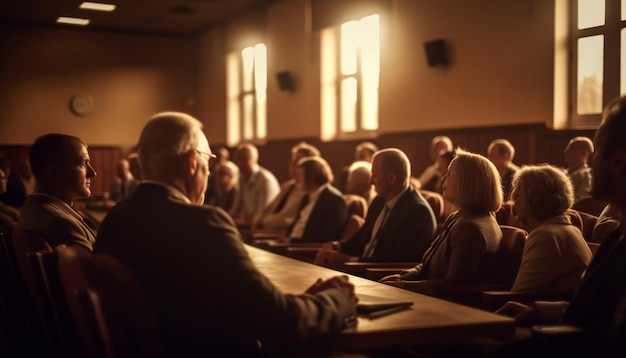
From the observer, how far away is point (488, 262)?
3.49m

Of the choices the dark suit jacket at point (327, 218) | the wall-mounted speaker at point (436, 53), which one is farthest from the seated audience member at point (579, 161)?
the wall-mounted speaker at point (436, 53)

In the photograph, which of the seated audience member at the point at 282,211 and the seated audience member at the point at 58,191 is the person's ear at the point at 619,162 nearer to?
the seated audience member at the point at 58,191

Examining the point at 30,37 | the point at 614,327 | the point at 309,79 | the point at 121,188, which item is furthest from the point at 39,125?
the point at 614,327

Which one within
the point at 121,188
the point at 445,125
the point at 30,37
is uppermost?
the point at 30,37

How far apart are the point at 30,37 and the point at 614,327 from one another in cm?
1514

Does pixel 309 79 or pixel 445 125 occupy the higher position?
pixel 309 79

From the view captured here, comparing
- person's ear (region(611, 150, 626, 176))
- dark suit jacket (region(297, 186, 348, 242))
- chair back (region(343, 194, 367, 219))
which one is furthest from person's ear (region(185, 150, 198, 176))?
chair back (region(343, 194, 367, 219))

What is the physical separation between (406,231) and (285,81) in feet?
26.4

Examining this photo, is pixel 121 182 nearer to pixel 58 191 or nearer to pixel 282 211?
pixel 282 211

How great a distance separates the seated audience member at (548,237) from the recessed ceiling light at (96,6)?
37.4 feet

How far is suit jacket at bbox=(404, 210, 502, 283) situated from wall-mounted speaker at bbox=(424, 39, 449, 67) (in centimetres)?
533

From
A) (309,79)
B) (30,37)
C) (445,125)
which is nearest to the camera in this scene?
(445,125)

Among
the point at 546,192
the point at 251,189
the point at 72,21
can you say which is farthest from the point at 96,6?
the point at 546,192

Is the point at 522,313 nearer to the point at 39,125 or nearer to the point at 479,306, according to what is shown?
the point at 479,306
